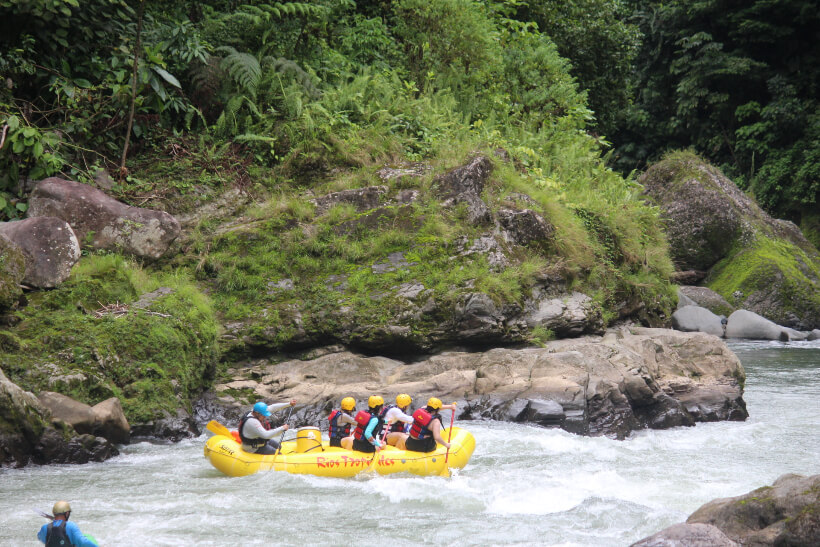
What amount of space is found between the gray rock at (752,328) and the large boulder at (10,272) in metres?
15.9

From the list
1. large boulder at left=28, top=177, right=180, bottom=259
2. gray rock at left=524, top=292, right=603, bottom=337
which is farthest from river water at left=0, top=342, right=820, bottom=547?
large boulder at left=28, top=177, right=180, bottom=259

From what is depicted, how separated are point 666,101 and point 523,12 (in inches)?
349

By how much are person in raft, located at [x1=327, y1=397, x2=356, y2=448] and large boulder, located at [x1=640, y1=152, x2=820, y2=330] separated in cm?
1371

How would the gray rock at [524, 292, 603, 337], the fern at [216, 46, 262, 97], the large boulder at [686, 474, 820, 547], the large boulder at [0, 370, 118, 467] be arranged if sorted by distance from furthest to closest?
1. the fern at [216, 46, 262, 97]
2. the gray rock at [524, 292, 603, 337]
3. the large boulder at [0, 370, 118, 467]
4. the large boulder at [686, 474, 820, 547]

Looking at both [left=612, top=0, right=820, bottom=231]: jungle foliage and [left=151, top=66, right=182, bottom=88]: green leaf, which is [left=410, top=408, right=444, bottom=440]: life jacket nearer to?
[left=151, top=66, right=182, bottom=88]: green leaf

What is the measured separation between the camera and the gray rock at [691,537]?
4.59 metres

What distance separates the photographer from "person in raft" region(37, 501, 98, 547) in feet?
15.3

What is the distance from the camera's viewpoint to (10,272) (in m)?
8.88

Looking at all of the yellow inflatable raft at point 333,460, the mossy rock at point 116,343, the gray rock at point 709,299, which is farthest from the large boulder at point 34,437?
the gray rock at point 709,299

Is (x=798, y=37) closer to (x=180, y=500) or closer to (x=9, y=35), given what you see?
(x=9, y=35)

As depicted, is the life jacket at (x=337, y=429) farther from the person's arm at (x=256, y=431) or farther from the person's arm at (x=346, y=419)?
the person's arm at (x=256, y=431)

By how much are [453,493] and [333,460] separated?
1.49 metres

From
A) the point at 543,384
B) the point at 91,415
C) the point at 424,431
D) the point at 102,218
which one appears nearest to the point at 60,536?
the point at 91,415

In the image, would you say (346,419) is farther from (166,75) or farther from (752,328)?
(752,328)
